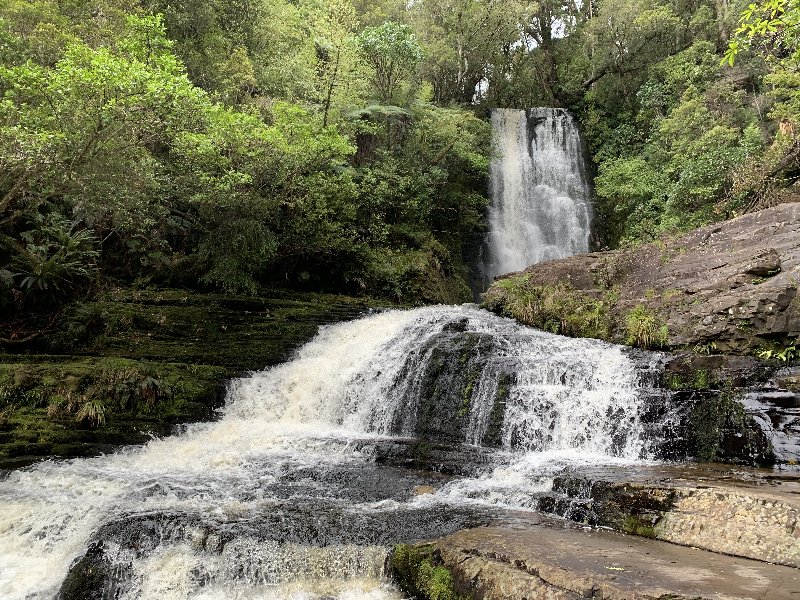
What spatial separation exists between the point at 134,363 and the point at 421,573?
27.1ft

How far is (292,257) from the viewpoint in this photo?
56.4 feet

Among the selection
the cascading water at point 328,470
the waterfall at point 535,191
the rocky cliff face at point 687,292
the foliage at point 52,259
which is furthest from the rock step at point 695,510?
the waterfall at point 535,191

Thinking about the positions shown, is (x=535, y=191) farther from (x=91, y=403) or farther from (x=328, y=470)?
(x=91, y=403)

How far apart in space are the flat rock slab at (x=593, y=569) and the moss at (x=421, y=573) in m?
0.10

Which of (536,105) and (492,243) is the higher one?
(536,105)

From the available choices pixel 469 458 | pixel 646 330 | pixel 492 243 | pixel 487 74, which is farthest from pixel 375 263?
pixel 487 74

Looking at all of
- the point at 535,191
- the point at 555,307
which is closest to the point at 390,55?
the point at 535,191

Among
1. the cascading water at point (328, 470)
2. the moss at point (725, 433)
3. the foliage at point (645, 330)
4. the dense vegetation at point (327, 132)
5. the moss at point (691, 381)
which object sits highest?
the dense vegetation at point (327, 132)

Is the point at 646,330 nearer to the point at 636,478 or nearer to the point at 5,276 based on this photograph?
the point at 636,478

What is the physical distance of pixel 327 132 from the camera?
48.5ft

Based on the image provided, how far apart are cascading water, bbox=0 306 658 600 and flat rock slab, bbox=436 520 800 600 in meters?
0.87

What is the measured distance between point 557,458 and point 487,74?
23964 mm

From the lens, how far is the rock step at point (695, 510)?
4461 mm

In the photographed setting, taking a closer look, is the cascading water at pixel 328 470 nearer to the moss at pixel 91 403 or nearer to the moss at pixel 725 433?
the moss at pixel 91 403
